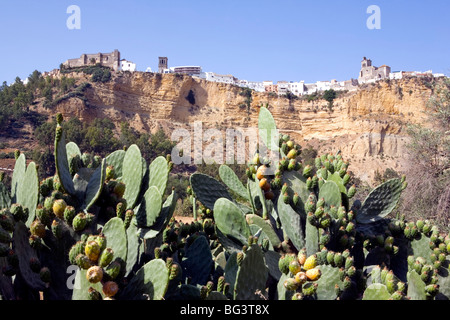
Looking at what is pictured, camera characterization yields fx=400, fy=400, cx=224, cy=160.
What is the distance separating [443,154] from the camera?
1033 centimetres

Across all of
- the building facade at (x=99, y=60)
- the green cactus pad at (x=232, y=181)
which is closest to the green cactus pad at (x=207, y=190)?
the green cactus pad at (x=232, y=181)

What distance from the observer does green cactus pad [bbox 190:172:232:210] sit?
3.33m

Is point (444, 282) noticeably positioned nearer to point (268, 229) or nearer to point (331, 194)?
point (331, 194)

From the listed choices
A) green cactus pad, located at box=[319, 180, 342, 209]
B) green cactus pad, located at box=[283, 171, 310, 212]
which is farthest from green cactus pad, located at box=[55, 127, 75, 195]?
green cactus pad, located at box=[319, 180, 342, 209]

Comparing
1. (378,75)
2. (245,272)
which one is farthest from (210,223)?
(378,75)

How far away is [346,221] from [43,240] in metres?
1.85

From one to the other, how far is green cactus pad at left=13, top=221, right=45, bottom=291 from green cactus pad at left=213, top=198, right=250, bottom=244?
48.0 inches

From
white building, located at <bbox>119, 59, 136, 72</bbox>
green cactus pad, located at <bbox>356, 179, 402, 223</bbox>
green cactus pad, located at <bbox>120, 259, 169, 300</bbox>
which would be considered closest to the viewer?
green cactus pad, located at <bbox>120, 259, 169, 300</bbox>

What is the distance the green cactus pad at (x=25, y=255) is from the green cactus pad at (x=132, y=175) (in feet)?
2.18

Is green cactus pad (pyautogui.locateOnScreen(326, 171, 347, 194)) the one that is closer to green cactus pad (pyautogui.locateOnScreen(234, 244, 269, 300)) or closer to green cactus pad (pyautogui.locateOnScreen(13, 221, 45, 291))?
green cactus pad (pyautogui.locateOnScreen(234, 244, 269, 300))

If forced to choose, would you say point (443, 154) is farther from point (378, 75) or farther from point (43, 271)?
point (378, 75)

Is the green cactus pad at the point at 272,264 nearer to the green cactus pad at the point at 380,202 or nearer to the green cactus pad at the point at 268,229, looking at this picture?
the green cactus pad at the point at 268,229

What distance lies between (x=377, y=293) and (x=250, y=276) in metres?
0.63

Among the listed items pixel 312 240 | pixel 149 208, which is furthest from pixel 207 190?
pixel 312 240
